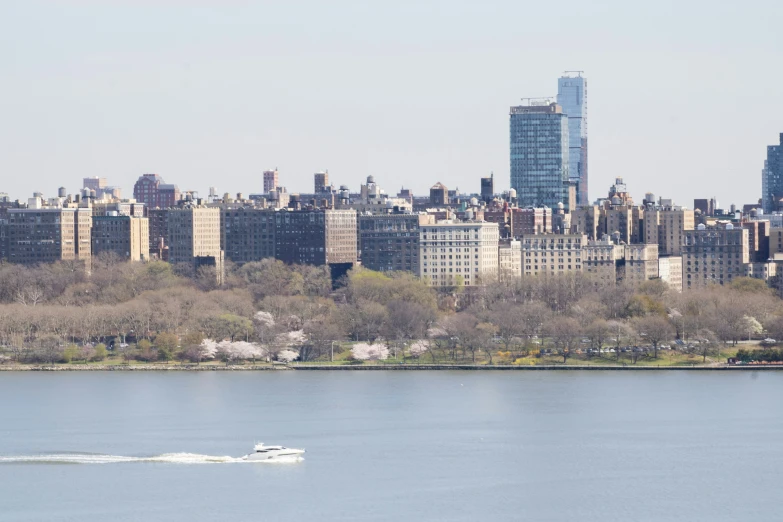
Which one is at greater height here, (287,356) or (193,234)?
(193,234)

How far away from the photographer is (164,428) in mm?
54625

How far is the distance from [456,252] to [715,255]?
494 inches

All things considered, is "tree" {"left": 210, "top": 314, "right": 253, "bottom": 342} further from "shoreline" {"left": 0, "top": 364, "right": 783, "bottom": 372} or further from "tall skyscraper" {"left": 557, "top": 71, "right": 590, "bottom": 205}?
"tall skyscraper" {"left": 557, "top": 71, "right": 590, "bottom": 205}

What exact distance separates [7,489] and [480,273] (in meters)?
57.6

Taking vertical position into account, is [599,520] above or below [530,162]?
below

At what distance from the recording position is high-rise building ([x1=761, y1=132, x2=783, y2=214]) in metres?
150

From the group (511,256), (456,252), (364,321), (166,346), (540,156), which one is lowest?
(166,346)

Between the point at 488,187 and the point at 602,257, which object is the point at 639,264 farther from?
the point at 488,187

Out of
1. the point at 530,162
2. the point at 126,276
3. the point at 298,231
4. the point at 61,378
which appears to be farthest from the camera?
the point at 530,162

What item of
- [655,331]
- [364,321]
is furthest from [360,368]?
[655,331]

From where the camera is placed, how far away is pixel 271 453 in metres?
49.4

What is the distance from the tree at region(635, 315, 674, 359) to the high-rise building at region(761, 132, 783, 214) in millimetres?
75360

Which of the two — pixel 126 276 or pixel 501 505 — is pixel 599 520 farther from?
pixel 126 276

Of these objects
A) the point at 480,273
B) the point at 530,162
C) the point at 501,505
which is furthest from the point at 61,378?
the point at 530,162
